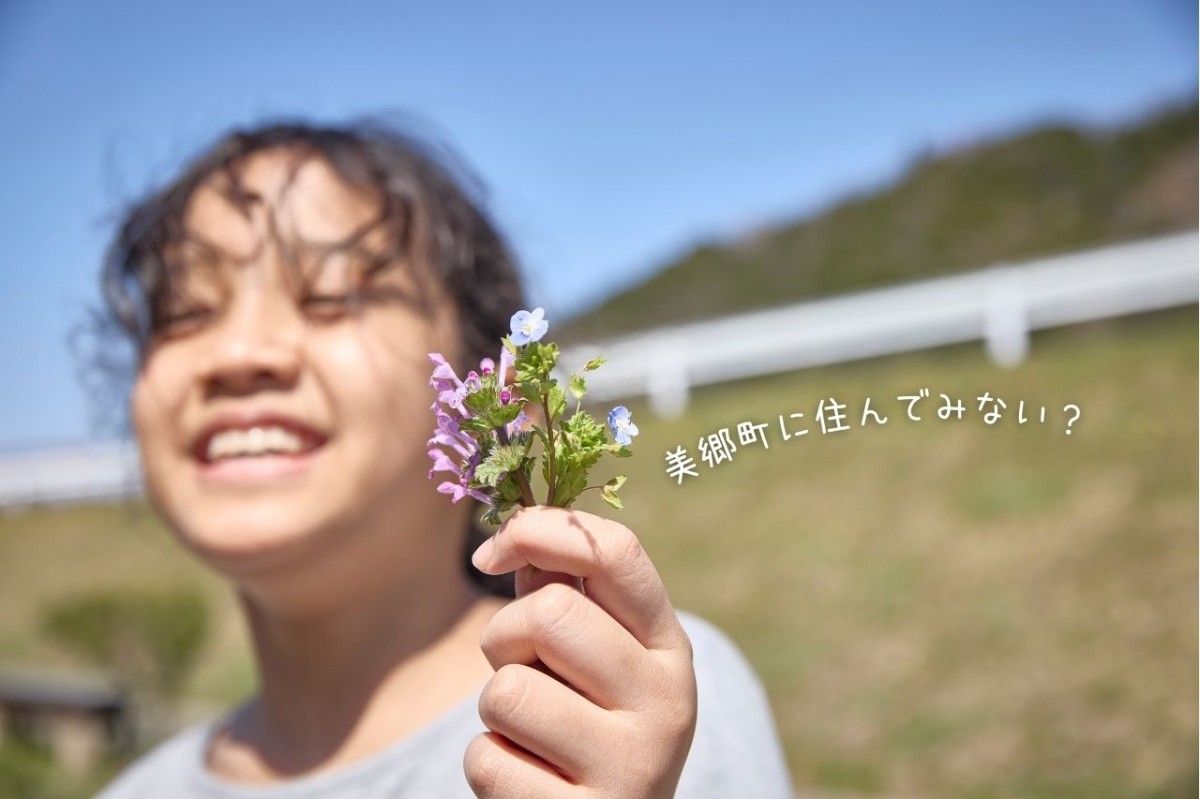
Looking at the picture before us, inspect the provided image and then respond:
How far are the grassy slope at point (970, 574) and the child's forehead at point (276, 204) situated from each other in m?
2.06

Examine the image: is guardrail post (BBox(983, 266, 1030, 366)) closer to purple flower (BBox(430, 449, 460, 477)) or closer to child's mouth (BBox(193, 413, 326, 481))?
child's mouth (BBox(193, 413, 326, 481))

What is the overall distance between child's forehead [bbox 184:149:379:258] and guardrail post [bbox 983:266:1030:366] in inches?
279

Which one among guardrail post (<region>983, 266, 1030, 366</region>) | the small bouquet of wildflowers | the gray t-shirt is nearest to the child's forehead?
the gray t-shirt

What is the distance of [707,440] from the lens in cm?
140

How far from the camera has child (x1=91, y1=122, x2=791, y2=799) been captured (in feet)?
4.99

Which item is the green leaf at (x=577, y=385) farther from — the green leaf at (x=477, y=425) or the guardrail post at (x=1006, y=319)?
the guardrail post at (x=1006, y=319)

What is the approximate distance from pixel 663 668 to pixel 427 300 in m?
0.97

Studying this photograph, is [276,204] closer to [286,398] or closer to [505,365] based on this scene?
[286,398]

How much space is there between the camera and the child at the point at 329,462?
152cm

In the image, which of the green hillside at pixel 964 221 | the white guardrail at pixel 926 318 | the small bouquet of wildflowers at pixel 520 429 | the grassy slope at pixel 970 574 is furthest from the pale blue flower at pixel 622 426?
the green hillside at pixel 964 221

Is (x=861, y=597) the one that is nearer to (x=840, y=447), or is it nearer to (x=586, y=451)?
(x=840, y=447)

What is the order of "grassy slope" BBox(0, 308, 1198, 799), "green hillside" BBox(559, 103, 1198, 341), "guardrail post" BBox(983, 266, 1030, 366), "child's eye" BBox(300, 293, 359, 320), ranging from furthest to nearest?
"green hillside" BBox(559, 103, 1198, 341) → "guardrail post" BBox(983, 266, 1030, 366) → "grassy slope" BBox(0, 308, 1198, 799) → "child's eye" BBox(300, 293, 359, 320)

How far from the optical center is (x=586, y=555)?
0.85 meters

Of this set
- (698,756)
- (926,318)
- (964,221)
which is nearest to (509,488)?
(698,756)
